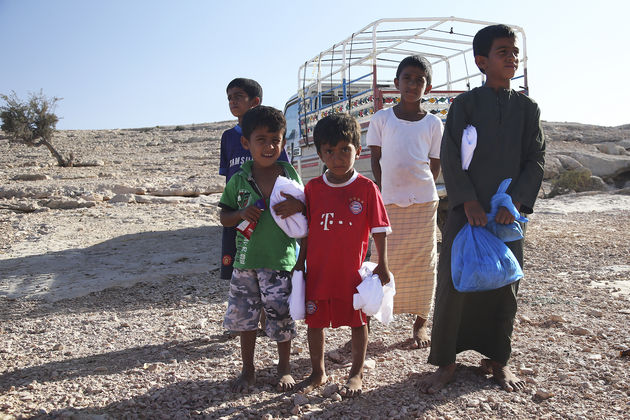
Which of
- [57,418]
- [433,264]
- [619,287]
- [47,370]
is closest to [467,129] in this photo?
[433,264]

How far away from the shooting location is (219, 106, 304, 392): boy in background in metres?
2.66

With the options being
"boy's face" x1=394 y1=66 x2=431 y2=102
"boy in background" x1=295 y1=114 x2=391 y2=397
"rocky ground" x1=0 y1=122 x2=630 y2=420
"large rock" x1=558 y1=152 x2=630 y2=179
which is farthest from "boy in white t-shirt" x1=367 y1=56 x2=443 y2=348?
"large rock" x1=558 y1=152 x2=630 y2=179

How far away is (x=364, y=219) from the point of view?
257 cm

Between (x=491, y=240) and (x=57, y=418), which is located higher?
(x=491, y=240)

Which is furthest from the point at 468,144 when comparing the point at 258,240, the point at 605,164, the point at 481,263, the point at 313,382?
the point at 605,164

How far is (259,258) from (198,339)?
1.25m

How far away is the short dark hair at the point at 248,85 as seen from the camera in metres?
3.48

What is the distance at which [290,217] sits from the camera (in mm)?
2590

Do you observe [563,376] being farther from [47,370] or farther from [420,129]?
[47,370]

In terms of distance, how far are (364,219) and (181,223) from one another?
21.4 ft

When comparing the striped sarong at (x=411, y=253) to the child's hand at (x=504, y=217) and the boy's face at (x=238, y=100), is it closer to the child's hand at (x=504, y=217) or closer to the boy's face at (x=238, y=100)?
the child's hand at (x=504, y=217)

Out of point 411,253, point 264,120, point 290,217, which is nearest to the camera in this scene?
point 290,217

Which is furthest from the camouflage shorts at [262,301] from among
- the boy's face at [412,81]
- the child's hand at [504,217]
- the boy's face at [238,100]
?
the boy's face at [412,81]

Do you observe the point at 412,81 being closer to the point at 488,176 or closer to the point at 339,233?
the point at 488,176
